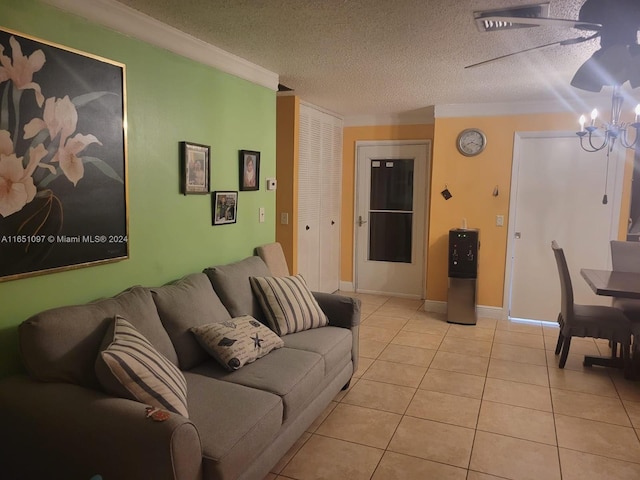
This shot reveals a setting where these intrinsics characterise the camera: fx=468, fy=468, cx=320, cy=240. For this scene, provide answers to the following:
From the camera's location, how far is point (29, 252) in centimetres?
204

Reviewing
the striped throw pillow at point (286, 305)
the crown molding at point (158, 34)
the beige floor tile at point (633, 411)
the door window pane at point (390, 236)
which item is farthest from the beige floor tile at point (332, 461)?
the door window pane at point (390, 236)

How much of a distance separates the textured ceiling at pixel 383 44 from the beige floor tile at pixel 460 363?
2.33m

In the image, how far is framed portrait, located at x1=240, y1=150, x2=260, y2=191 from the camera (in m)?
3.58

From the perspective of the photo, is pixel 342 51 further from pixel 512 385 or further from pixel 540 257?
pixel 540 257

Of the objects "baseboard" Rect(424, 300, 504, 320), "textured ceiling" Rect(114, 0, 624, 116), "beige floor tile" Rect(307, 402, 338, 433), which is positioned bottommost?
"beige floor tile" Rect(307, 402, 338, 433)

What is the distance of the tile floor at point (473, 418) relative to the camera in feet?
8.04

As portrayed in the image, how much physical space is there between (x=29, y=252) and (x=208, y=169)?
136 centimetres

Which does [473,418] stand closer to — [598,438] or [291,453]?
[598,438]

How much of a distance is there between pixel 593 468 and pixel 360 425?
1256mm

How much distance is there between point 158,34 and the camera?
8.77 feet

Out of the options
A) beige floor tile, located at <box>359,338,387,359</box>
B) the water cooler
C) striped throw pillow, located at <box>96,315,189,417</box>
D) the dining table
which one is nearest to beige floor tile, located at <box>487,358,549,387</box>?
the dining table

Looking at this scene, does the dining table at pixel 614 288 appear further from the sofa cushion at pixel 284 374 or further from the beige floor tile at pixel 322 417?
the sofa cushion at pixel 284 374

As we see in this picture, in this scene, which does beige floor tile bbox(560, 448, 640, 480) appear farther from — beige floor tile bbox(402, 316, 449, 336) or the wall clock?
the wall clock

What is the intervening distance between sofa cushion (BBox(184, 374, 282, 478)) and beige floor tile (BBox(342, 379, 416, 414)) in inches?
43.2
